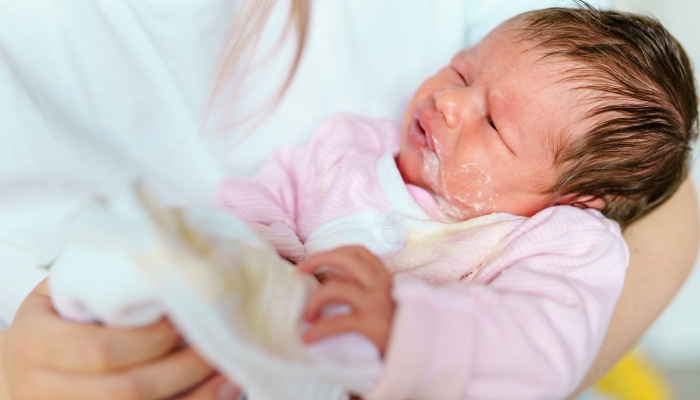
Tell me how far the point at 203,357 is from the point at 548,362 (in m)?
0.35

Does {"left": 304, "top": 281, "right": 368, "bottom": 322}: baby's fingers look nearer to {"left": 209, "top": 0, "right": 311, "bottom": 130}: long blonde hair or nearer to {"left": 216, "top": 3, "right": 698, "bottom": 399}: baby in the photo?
{"left": 216, "top": 3, "right": 698, "bottom": 399}: baby

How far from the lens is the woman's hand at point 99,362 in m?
0.45

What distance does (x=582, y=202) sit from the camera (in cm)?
80

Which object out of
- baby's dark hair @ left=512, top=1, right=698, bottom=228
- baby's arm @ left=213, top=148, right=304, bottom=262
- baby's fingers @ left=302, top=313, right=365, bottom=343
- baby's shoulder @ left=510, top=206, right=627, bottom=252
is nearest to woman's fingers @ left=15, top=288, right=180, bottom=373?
baby's fingers @ left=302, top=313, right=365, bottom=343

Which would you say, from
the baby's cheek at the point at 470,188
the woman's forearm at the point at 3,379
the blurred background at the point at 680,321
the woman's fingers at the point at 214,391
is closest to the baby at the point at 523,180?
the baby's cheek at the point at 470,188

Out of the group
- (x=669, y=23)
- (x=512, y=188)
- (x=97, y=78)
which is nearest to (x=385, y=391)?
(x=512, y=188)

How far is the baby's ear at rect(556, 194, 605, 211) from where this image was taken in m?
0.81

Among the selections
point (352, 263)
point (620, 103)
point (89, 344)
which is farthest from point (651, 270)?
point (89, 344)

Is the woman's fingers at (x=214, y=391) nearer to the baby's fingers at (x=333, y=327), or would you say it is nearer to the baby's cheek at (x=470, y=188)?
the baby's fingers at (x=333, y=327)

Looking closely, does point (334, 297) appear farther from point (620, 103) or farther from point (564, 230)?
point (620, 103)

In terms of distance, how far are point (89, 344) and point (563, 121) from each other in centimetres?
65

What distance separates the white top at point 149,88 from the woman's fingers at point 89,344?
30 cm

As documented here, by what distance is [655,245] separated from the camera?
2.88 ft

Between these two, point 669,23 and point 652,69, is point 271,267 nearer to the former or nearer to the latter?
point 652,69
